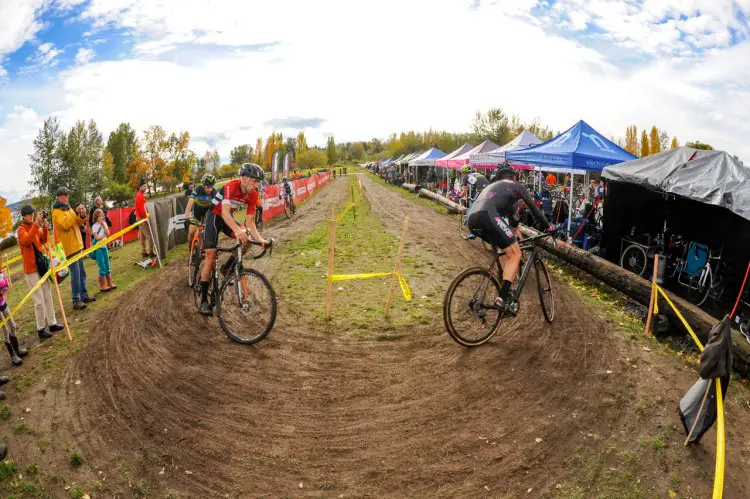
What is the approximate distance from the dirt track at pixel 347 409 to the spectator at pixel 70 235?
203cm

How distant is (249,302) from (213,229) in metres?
1.22

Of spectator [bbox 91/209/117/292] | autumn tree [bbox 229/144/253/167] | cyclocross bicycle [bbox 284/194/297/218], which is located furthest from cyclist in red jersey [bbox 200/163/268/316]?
autumn tree [bbox 229/144/253/167]

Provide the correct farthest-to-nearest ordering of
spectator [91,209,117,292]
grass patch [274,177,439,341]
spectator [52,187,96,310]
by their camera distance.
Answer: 1. spectator [91,209,117,292]
2. spectator [52,187,96,310]
3. grass patch [274,177,439,341]

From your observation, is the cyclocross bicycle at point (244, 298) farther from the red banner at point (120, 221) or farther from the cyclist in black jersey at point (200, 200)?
the red banner at point (120, 221)

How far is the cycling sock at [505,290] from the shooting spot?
5594 millimetres

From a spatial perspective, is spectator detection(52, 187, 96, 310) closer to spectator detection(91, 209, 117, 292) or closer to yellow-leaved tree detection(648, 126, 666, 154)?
spectator detection(91, 209, 117, 292)

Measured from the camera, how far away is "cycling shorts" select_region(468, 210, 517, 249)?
5.55m

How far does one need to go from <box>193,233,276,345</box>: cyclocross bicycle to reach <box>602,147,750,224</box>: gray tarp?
7852 mm

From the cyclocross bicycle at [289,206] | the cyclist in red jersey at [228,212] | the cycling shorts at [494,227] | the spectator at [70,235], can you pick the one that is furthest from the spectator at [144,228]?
the cycling shorts at [494,227]

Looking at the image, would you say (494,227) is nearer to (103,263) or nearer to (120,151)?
(103,263)

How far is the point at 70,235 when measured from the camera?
26.7ft

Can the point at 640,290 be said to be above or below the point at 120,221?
below

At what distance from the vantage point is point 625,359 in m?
5.72

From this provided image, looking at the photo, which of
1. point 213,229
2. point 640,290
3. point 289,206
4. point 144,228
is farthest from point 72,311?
point 289,206
